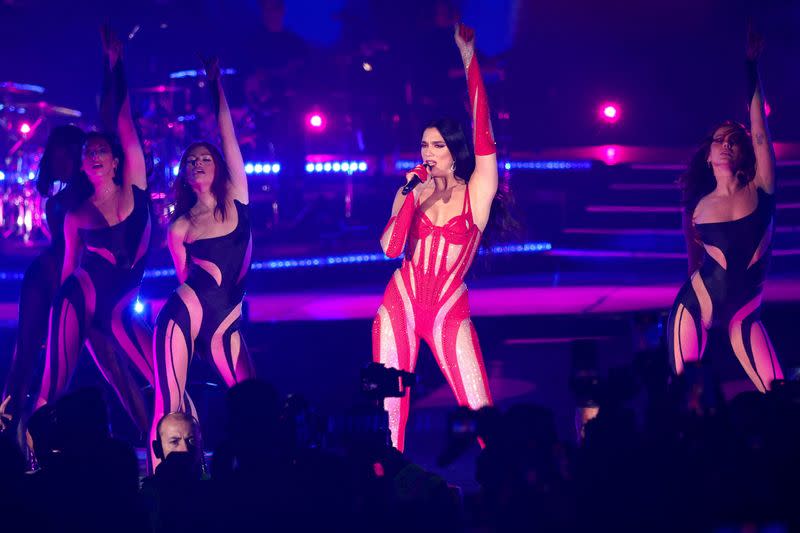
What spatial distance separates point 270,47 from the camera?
1310cm

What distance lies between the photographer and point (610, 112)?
45.7 feet

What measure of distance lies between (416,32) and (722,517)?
11.3 meters

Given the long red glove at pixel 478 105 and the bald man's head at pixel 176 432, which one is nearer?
the bald man's head at pixel 176 432

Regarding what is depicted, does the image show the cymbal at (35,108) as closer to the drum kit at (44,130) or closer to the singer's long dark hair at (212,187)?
the drum kit at (44,130)

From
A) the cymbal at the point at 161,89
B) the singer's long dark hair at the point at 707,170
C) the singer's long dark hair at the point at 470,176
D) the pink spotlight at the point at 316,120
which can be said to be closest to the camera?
the singer's long dark hair at the point at 470,176

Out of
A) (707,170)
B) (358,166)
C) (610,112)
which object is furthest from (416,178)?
(610,112)

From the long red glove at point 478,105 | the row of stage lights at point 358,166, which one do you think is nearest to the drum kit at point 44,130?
the row of stage lights at point 358,166

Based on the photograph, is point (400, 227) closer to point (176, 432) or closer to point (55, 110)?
point (176, 432)

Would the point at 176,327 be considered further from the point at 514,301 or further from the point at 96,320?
the point at 514,301

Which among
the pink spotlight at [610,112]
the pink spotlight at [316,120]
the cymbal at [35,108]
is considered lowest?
the pink spotlight at [316,120]

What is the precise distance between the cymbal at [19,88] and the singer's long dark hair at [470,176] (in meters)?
8.55

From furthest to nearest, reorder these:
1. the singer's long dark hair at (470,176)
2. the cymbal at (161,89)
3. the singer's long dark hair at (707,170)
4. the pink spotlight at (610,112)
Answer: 1. the pink spotlight at (610,112)
2. the cymbal at (161,89)
3. the singer's long dark hair at (707,170)
4. the singer's long dark hair at (470,176)

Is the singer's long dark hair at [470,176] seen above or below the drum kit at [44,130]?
below

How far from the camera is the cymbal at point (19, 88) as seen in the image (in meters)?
12.3
